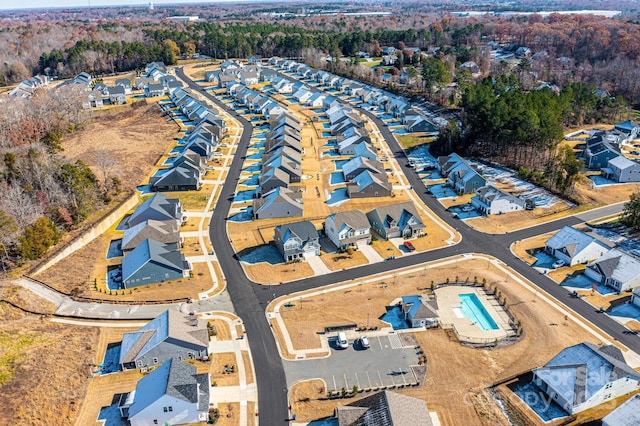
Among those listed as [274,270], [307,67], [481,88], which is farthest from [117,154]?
[307,67]

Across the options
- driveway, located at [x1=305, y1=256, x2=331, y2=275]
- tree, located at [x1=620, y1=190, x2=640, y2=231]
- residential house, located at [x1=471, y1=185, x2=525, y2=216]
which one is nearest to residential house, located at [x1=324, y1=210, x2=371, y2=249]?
driveway, located at [x1=305, y1=256, x2=331, y2=275]

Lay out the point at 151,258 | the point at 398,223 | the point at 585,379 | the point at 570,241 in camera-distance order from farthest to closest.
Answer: the point at 398,223 → the point at 570,241 → the point at 151,258 → the point at 585,379

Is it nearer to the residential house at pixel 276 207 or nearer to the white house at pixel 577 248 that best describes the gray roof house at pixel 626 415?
the white house at pixel 577 248

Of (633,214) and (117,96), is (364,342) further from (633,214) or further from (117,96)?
(117,96)

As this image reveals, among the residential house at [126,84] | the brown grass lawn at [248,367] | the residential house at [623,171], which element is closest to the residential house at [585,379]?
the brown grass lawn at [248,367]

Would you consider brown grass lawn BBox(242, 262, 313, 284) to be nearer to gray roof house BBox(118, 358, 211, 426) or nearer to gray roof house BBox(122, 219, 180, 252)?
gray roof house BBox(122, 219, 180, 252)

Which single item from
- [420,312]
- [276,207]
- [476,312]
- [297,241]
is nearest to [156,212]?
[276,207]
